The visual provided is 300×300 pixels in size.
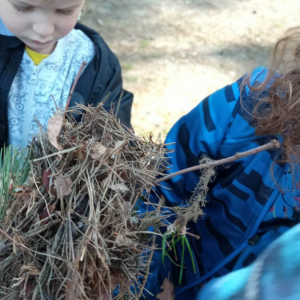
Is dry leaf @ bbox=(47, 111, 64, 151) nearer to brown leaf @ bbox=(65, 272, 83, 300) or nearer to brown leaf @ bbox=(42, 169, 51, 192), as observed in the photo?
brown leaf @ bbox=(42, 169, 51, 192)

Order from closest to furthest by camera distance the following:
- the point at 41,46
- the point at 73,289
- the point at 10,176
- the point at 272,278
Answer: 1. the point at 272,278
2. the point at 73,289
3. the point at 10,176
4. the point at 41,46

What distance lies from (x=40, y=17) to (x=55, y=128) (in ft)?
1.82

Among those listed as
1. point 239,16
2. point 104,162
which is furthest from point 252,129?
point 239,16

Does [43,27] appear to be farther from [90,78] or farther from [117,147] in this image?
[117,147]

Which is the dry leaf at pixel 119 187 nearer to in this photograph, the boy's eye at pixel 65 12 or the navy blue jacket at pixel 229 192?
the navy blue jacket at pixel 229 192

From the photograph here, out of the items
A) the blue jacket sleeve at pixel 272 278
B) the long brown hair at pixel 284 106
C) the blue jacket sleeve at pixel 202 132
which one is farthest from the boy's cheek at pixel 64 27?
the blue jacket sleeve at pixel 272 278

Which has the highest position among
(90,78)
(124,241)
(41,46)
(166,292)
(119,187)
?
(41,46)

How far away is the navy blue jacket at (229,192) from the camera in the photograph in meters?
1.13

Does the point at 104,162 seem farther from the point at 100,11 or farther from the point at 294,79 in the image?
the point at 100,11

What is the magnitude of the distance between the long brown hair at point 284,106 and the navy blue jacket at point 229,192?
0.04m

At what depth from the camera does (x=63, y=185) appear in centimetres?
73

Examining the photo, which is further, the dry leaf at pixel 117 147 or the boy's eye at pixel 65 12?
the boy's eye at pixel 65 12

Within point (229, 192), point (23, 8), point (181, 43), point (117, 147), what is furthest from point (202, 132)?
point (181, 43)

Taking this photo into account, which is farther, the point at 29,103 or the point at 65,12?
the point at 29,103
